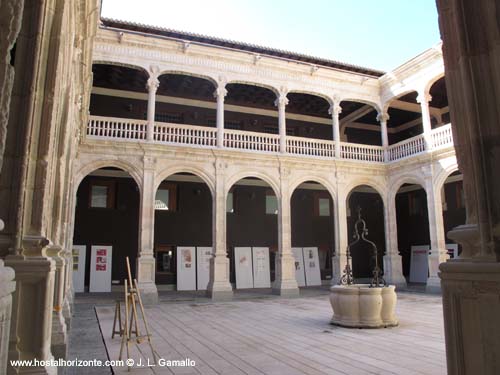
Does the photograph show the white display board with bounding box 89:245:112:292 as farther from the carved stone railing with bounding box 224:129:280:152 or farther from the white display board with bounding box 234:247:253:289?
the carved stone railing with bounding box 224:129:280:152

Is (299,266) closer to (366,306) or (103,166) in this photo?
(103,166)

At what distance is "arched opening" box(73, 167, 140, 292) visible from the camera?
16781mm

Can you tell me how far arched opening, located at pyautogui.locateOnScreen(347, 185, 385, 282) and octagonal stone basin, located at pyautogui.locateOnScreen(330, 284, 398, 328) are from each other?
13.7 meters

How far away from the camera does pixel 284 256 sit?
16281 mm

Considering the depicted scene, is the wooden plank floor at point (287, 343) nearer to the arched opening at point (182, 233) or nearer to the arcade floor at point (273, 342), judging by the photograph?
the arcade floor at point (273, 342)

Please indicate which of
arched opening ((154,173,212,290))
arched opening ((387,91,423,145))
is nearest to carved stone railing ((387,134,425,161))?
arched opening ((387,91,423,145))

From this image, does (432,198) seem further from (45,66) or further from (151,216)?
(45,66)

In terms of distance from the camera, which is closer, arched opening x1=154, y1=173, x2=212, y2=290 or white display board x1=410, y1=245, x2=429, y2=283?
arched opening x1=154, y1=173, x2=212, y2=290

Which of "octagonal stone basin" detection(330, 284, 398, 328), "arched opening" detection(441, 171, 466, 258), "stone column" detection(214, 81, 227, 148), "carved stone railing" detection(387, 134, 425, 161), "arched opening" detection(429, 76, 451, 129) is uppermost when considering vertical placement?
"arched opening" detection(429, 76, 451, 129)

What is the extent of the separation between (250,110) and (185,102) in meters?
3.36

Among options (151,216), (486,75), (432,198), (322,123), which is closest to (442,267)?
(486,75)

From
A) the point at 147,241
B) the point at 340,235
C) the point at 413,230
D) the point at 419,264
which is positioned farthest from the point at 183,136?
the point at 419,264

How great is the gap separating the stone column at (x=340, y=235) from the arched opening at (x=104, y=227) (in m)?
8.70

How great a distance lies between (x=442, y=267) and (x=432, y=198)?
49.3ft
